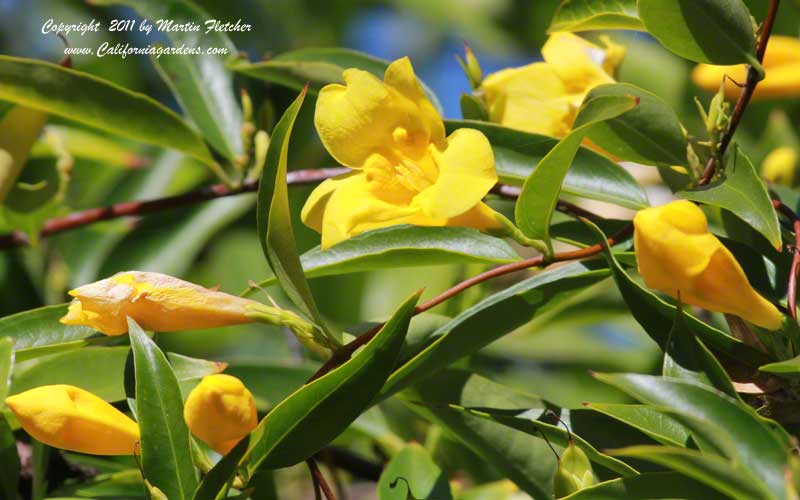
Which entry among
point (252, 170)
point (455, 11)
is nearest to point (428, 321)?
point (252, 170)

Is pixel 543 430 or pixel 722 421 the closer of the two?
pixel 722 421

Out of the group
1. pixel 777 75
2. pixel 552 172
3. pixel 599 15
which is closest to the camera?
pixel 552 172

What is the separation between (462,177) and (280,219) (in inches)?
7.2

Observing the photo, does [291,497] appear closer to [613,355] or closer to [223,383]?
[613,355]

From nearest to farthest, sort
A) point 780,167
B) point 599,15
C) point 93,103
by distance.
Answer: point 599,15 < point 93,103 < point 780,167

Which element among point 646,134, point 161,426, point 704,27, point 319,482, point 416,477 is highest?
point 704,27

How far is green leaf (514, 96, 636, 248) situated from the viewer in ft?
2.98

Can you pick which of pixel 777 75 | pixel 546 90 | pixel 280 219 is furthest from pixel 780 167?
pixel 280 219

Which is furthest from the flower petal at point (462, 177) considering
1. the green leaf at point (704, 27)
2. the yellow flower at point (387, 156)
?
the green leaf at point (704, 27)

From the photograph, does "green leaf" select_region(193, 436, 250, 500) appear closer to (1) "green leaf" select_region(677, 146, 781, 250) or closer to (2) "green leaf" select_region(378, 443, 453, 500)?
(2) "green leaf" select_region(378, 443, 453, 500)

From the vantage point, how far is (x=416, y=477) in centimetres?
116

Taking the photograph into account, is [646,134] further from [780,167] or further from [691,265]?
[780,167]

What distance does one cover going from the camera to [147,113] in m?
1.40

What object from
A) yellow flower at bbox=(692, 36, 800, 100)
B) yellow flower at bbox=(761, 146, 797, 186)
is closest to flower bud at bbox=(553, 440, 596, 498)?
yellow flower at bbox=(692, 36, 800, 100)
